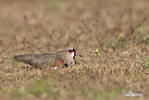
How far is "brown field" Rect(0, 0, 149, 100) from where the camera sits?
5.74 metres

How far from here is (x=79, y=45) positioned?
1025cm

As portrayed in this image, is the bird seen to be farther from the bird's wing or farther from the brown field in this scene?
the brown field

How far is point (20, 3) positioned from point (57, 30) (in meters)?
5.93

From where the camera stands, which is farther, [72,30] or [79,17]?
[79,17]

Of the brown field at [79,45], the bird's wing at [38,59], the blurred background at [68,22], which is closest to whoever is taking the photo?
the brown field at [79,45]

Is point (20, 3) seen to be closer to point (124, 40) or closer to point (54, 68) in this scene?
point (124, 40)

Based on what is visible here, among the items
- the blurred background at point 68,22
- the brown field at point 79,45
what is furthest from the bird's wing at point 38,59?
the blurred background at point 68,22

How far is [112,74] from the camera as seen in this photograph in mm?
6656

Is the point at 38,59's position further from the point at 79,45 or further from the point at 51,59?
the point at 79,45

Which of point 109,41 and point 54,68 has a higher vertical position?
point 109,41

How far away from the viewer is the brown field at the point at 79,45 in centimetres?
574

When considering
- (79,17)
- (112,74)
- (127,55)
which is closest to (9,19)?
(79,17)

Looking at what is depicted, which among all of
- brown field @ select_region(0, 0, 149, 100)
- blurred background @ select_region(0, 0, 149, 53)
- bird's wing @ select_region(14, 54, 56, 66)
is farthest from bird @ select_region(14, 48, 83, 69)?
blurred background @ select_region(0, 0, 149, 53)

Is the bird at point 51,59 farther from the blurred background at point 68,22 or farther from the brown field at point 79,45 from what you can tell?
the blurred background at point 68,22
